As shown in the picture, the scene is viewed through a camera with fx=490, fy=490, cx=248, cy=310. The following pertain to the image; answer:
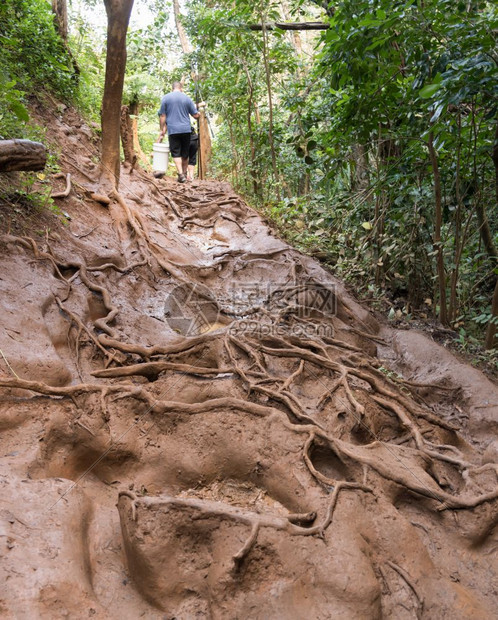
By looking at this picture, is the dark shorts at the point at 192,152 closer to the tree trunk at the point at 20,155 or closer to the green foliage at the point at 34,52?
the green foliage at the point at 34,52

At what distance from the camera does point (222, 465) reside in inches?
108

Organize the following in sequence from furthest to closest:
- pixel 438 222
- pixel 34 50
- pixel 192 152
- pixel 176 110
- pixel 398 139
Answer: pixel 192 152 < pixel 176 110 < pixel 34 50 < pixel 398 139 < pixel 438 222

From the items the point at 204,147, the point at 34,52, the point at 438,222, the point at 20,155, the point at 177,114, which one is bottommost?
the point at 438,222

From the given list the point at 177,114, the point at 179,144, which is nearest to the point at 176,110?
the point at 177,114

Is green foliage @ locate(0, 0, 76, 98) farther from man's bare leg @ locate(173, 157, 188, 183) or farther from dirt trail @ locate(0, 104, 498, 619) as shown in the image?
dirt trail @ locate(0, 104, 498, 619)

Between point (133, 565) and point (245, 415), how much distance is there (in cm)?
102

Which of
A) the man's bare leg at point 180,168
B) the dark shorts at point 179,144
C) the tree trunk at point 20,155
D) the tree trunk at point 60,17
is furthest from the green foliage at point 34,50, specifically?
the tree trunk at point 20,155

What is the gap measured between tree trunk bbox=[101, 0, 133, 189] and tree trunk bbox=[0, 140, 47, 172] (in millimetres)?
2643

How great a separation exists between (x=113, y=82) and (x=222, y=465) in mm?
4600

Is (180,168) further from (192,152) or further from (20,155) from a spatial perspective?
(20,155)

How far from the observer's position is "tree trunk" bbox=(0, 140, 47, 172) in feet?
10.1

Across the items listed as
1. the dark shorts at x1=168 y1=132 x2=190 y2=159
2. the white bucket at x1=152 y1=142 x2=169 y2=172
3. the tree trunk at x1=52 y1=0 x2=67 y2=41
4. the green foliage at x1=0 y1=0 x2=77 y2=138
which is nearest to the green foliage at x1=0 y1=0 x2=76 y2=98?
the green foliage at x1=0 y1=0 x2=77 y2=138

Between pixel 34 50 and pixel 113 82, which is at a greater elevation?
pixel 34 50

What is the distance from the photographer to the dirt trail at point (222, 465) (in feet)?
6.63
